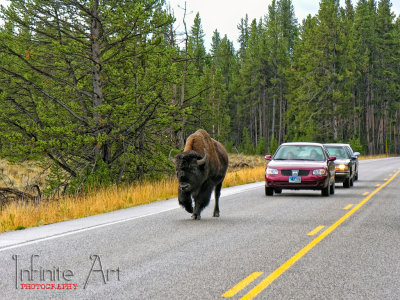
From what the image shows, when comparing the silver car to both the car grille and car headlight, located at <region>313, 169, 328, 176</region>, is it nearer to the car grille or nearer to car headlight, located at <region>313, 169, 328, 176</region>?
car headlight, located at <region>313, 169, 328, 176</region>

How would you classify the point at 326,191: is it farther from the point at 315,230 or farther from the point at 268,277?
the point at 268,277

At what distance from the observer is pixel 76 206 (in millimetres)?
13914

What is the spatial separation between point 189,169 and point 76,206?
12.9 feet

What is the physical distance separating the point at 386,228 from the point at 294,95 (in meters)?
80.4

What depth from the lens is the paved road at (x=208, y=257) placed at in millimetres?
6112

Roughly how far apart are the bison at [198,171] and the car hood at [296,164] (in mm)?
4796

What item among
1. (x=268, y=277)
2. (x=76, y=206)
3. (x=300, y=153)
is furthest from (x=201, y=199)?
(x=300, y=153)

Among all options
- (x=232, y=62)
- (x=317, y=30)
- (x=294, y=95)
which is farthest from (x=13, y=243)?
(x=232, y=62)

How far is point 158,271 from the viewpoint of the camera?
7.02 m

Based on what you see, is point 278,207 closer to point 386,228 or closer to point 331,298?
point 386,228

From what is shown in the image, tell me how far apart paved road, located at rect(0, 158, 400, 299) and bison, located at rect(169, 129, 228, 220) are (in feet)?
1.61

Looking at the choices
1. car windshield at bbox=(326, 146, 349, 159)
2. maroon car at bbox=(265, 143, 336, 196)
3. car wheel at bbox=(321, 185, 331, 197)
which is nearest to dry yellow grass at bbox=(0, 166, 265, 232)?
maroon car at bbox=(265, 143, 336, 196)

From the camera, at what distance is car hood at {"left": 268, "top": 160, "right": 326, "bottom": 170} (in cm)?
Result: 1792

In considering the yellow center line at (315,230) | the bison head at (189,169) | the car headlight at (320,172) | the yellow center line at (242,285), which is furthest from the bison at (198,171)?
the car headlight at (320,172)
